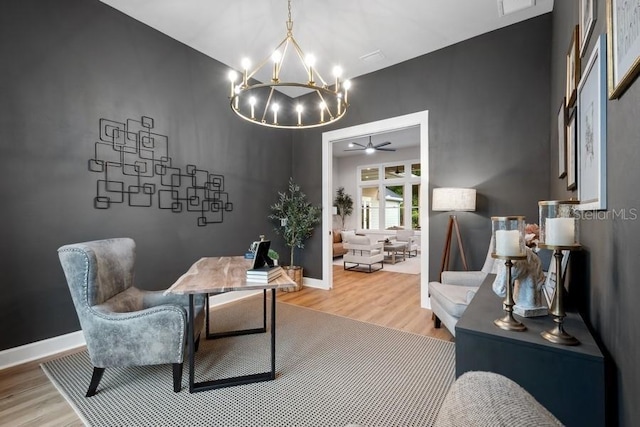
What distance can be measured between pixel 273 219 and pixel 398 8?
3219 mm

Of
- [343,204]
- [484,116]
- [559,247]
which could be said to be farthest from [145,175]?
[343,204]

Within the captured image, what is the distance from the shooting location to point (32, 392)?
75.0 inches

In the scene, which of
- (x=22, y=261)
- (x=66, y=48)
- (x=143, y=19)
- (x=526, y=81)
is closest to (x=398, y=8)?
(x=526, y=81)

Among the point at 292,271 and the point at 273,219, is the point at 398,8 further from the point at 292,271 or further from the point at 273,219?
the point at 292,271

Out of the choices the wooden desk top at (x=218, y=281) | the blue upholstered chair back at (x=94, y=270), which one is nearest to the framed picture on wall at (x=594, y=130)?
the wooden desk top at (x=218, y=281)

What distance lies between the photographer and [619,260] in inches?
36.4

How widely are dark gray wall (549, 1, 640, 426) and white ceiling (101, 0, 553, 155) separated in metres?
2.17

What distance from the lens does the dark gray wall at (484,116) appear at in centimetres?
300

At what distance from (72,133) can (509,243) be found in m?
3.50

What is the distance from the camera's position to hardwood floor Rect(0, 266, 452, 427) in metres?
1.70

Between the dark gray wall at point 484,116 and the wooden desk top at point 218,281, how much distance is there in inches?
96.5

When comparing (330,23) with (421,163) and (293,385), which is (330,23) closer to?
(421,163)

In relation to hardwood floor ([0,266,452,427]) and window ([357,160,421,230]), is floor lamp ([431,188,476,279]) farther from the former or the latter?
window ([357,160,421,230])

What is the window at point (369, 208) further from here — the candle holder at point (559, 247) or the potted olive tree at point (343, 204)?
the candle holder at point (559, 247)
